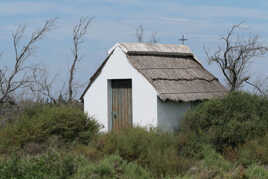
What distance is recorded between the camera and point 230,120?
526 inches

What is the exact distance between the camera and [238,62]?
778 inches

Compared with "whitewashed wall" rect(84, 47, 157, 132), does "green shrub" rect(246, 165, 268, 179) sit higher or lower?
lower

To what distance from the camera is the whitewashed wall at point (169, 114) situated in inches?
611

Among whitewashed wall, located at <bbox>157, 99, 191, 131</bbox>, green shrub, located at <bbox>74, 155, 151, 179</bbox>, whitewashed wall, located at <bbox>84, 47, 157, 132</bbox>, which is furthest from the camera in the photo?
whitewashed wall, located at <bbox>84, 47, 157, 132</bbox>

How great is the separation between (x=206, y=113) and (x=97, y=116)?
505 cm

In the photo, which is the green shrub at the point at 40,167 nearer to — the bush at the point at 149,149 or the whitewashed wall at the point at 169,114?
the bush at the point at 149,149

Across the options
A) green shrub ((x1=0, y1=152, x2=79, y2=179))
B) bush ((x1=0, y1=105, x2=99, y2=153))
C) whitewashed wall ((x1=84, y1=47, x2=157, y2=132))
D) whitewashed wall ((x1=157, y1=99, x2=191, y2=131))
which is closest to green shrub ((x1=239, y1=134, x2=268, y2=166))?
whitewashed wall ((x1=157, y1=99, x2=191, y2=131))

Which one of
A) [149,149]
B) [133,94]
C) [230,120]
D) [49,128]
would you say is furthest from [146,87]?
[149,149]

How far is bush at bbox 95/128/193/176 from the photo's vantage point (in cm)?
1129

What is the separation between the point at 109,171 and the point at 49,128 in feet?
15.5

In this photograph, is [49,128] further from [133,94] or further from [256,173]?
[256,173]

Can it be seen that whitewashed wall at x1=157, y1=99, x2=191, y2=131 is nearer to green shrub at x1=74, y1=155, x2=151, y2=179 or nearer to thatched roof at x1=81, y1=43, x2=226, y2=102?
thatched roof at x1=81, y1=43, x2=226, y2=102

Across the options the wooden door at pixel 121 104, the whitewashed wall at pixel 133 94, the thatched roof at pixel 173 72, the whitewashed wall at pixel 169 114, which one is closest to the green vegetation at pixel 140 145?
the whitewashed wall at pixel 169 114

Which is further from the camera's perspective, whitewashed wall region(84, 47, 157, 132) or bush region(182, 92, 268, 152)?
whitewashed wall region(84, 47, 157, 132)
